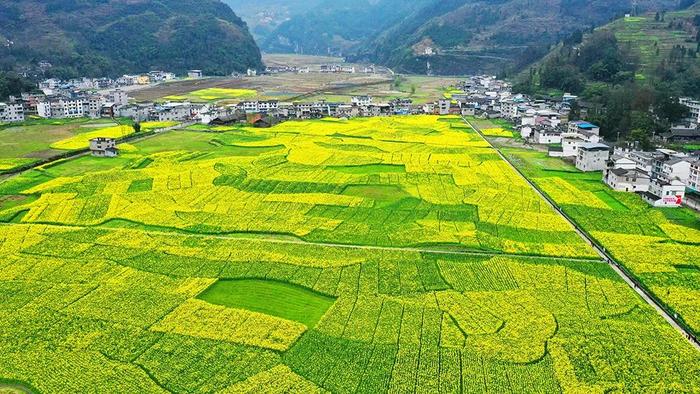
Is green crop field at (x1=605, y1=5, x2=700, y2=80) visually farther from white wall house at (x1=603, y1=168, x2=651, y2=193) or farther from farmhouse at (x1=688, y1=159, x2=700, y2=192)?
white wall house at (x1=603, y1=168, x2=651, y2=193)

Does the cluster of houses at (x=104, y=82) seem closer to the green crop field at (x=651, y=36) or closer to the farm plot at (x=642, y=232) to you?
the farm plot at (x=642, y=232)

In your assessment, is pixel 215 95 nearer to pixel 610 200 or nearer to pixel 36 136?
pixel 36 136

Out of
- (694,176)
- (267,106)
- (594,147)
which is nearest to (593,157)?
(594,147)

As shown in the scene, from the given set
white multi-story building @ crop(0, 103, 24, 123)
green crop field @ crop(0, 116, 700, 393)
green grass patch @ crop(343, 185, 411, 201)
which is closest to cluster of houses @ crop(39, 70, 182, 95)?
white multi-story building @ crop(0, 103, 24, 123)

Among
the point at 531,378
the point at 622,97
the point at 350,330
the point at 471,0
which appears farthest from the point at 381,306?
the point at 471,0

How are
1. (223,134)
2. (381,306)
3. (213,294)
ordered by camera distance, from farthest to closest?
(223,134), (213,294), (381,306)

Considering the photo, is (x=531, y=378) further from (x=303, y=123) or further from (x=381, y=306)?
(x=303, y=123)

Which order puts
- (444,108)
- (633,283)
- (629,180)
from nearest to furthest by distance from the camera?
1. (633,283)
2. (629,180)
3. (444,108)
